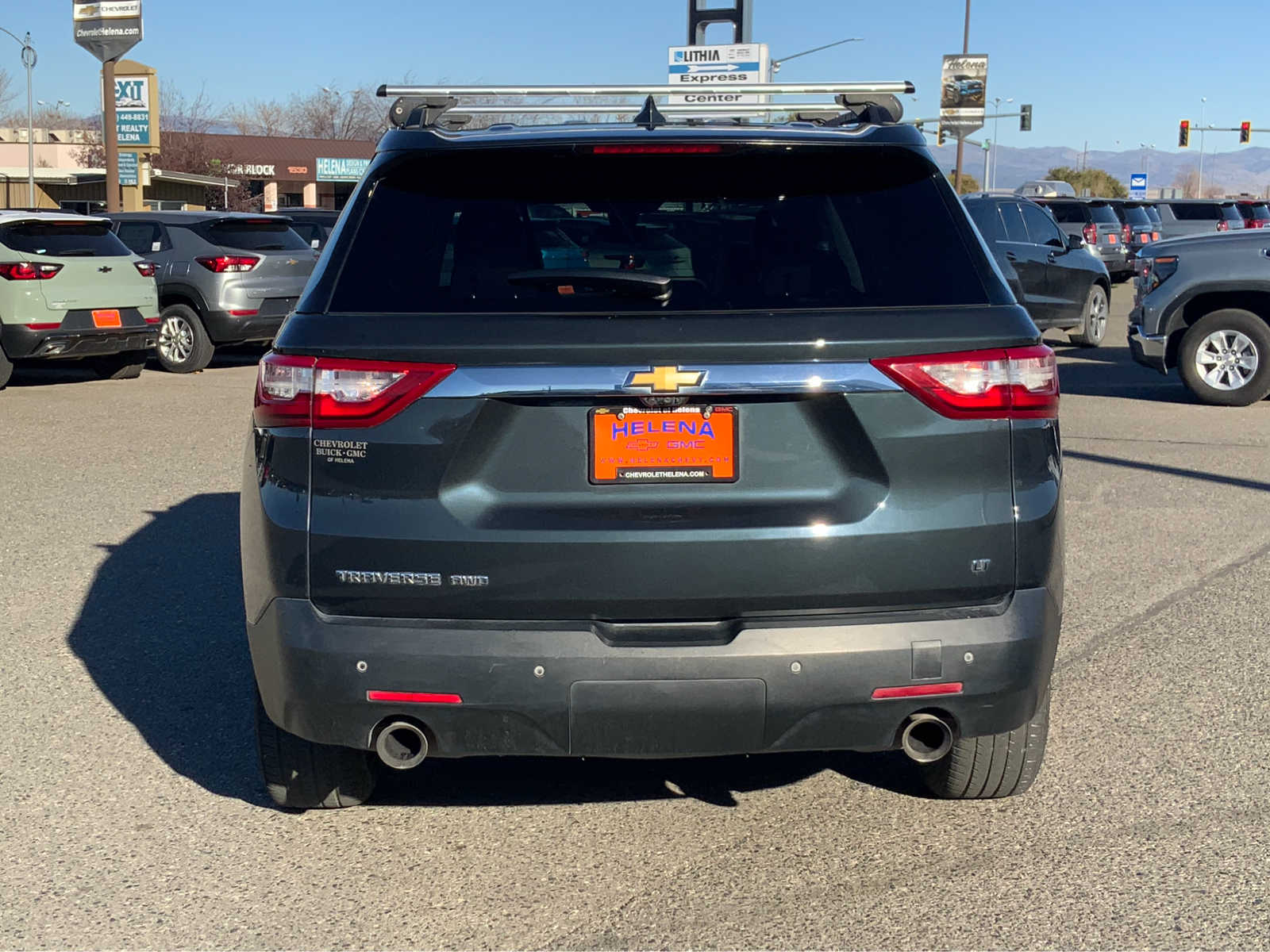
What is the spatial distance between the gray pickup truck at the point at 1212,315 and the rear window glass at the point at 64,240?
9963 mm

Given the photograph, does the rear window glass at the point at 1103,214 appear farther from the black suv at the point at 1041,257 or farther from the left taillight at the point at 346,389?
the left taillight at the point at 346,389

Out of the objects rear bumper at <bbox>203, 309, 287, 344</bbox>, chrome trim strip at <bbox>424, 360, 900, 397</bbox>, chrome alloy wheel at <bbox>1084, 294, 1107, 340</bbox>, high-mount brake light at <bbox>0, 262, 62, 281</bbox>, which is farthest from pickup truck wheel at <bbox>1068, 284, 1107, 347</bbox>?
chrome trim strip at <bbox>424, 360, 900, 397</bbox>

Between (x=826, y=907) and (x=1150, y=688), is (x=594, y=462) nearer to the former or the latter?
(x=826, y=907)

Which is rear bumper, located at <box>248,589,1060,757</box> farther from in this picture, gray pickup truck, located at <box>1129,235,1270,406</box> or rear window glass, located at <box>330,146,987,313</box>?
gray pickup truck, located at <box>1129,235,1270,406</box>

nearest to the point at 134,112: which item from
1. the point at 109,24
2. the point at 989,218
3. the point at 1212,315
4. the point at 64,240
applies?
the point at 109,24

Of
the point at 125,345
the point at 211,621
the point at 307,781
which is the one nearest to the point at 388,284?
the point at 307,781

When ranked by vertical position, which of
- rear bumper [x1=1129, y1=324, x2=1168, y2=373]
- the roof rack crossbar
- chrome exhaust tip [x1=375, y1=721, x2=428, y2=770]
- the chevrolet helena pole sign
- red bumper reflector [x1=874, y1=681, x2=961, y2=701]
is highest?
the chevrolet helena pole sign

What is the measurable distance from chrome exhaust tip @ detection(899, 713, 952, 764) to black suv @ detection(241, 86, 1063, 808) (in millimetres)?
68

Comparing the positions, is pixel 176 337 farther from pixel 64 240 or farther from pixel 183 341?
pixel 64 240

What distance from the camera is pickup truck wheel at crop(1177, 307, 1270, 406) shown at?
517 inches

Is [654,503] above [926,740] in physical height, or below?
above

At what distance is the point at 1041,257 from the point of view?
57.2ft

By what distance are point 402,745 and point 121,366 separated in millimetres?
13344

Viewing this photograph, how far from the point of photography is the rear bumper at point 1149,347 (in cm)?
1337
